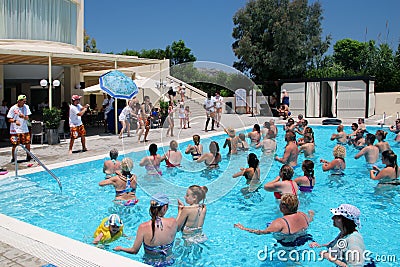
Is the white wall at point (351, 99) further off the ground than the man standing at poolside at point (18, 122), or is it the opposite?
the white wall at point (351, 99)

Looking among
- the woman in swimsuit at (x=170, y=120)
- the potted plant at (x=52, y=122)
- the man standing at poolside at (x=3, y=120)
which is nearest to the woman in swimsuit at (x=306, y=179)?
the woman in swimsuit at (x=170, y=120)

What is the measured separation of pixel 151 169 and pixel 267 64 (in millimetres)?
25300

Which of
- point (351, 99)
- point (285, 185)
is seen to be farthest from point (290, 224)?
point (351, 99)

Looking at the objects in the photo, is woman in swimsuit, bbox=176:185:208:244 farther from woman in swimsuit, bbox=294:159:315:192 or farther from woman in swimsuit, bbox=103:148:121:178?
woman in swimsuit, bbox=103:148:121:178

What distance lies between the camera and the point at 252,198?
714 cm

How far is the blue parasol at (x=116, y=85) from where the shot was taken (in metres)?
12.0

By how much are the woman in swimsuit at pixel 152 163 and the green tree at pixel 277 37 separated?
908 inches

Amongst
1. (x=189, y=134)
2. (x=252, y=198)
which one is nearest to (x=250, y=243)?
(x=252, y=198)

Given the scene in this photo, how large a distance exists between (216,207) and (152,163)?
1.81 m

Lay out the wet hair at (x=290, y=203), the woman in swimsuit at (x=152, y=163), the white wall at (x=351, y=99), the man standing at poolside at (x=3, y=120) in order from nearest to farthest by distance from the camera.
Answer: the wet hair at (x=290, y=203) → the woman in swimsuit at (x=152, y=163) → the man standing at poolside at (x=3, y=120) → the white wall at (x=351, y=99)

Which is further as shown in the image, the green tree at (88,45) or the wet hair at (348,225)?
the green tree at (88,45)

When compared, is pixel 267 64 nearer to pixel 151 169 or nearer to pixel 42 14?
pixel 42 14

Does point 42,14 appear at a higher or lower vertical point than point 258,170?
higher

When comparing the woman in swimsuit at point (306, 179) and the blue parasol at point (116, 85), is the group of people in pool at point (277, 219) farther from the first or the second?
the blue parasol at point (116, 85)
